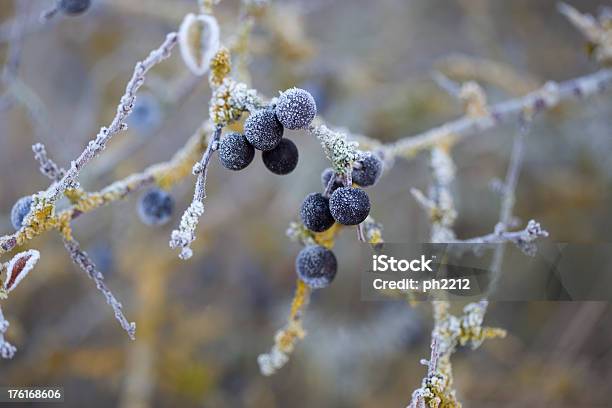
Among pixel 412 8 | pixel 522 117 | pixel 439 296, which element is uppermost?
pixel 412 8

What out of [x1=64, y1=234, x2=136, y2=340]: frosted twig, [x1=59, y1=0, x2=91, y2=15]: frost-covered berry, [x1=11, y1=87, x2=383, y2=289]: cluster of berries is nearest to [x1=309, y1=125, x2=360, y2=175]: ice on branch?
[x1=11, y1=87, x2=383, y2=289]: cluster of berries

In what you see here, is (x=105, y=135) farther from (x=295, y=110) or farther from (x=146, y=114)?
(x=146, y=114)

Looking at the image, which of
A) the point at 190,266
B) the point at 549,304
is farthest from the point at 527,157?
the point at 190,266

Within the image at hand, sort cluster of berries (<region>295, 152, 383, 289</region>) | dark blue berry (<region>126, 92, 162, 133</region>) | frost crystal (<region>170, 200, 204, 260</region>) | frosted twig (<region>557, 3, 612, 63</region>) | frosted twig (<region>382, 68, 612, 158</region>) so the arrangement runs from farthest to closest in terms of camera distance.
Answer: dark blue berry (<region>126, 92, 162, 133</region>) → frosted twig (<region>557, 3, 612, 63</region>) → frosted twig (<region>382, 68, 612, 158</region>) → cluster of berries (<region>295, 152, 383, 289</region>) → frost crystal (<region>170, 200, 204, 260</region>)

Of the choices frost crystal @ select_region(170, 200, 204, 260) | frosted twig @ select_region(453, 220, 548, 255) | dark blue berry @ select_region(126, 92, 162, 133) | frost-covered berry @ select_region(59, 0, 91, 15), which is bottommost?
frost crystal @ select_region(170, 200, 204, 260)

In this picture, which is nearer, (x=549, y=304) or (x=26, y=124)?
(x=549, y=304)

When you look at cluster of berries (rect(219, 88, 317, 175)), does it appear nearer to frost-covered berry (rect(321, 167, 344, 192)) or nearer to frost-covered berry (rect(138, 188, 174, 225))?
frost-covered berry (rect(321, 167, 344, 192))

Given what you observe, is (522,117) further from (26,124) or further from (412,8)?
(26,124)
